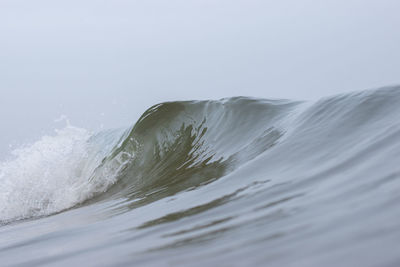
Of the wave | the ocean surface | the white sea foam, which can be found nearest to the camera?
the ocean surface

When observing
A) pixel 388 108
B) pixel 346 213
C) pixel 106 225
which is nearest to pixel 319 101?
pixel 388 108

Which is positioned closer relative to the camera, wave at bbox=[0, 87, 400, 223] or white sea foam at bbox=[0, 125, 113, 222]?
wave at bbox=[0, 87, 400, 223]

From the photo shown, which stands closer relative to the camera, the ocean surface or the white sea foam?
the ocean surface

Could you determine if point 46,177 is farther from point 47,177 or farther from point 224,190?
point 224,190

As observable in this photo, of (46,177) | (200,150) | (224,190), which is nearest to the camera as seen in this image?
(224,190)

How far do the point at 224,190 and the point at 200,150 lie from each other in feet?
7.62

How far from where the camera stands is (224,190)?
305 cm

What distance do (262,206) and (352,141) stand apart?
136 cm

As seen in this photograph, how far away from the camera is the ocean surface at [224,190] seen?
5.12 feet

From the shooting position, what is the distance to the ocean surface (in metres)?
1.56

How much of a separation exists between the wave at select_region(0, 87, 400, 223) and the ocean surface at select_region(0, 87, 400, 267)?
0.02 metres

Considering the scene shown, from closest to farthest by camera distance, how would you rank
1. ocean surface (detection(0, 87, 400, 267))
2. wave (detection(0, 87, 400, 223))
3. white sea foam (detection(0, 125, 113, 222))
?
ocean surface (detection(0, 87, 400, 267)) < wave (detection(0, 87, 400, 223)) < white sea foam (detection(0, 125, 113, 222))

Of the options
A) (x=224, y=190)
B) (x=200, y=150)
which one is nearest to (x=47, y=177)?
(x=200, y=150)

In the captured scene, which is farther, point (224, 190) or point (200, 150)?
point (200, 150)
